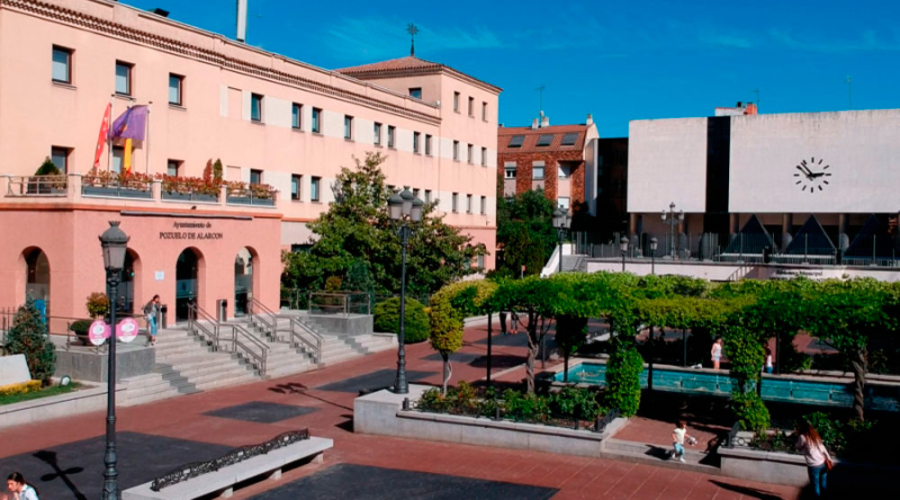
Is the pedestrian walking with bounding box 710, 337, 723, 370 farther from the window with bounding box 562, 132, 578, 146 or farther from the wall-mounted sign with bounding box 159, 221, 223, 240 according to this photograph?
the window with bounding box 562, 132, 578, 146

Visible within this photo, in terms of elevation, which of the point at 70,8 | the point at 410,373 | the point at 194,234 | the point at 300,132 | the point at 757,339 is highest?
the point at 70,8

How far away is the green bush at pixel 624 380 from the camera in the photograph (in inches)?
747

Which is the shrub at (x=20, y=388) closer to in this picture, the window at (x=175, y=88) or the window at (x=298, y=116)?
the window at (x=175, y=88)

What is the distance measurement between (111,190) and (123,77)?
595 centimetres

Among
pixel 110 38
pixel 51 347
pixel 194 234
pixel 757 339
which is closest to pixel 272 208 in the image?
pixel 194 234

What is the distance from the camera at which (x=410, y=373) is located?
2853 cm

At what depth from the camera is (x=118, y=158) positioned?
30.4m

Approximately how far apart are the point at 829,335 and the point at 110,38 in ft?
80.3

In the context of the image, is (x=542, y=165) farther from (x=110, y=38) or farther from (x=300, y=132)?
(x=110, y=38)

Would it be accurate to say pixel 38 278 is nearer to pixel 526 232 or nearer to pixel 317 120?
pixel 317 120

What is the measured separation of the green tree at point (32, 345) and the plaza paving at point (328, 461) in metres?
2.05

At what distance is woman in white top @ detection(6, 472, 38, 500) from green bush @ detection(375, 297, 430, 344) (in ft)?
77.0

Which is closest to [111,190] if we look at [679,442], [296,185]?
[296,185]

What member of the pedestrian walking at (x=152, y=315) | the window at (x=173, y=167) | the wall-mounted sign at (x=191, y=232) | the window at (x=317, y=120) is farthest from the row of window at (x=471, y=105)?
the pedestrian walking at (x=152, y=315)
